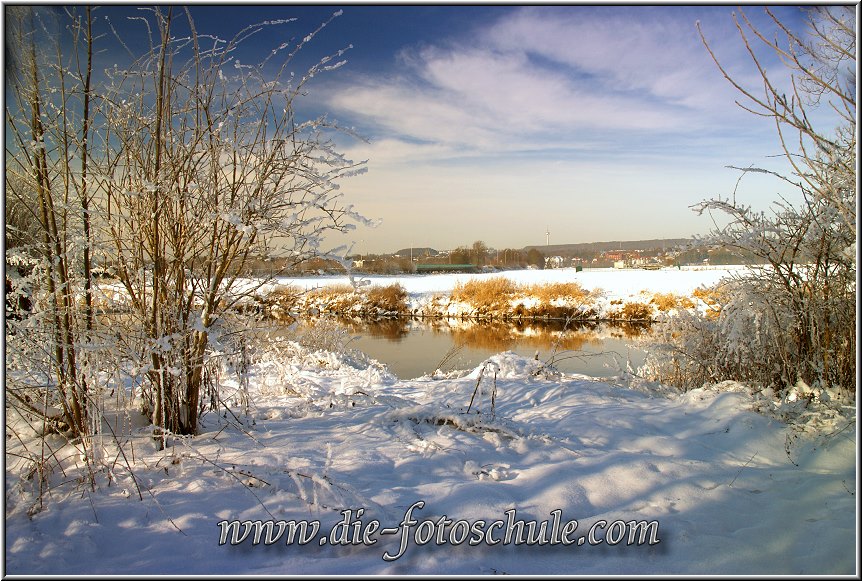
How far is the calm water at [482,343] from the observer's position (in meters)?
12.0

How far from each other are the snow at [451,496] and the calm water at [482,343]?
6.44 m

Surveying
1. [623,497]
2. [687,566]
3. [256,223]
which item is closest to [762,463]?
[623,497]

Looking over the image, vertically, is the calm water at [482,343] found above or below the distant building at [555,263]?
below

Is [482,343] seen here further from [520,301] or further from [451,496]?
[451,496]

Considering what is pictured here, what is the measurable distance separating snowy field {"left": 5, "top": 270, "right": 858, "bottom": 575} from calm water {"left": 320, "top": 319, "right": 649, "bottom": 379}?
6.57 meters

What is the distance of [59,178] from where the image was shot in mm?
3566

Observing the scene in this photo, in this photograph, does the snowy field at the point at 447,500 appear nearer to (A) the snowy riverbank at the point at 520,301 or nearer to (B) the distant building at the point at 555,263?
(A) the snowy riverbank at the point at 520,301

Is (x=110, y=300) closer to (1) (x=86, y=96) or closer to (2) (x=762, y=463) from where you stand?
(1) (x=86, y=96)

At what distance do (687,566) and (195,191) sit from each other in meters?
3.64

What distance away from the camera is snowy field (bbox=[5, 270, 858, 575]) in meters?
2.33

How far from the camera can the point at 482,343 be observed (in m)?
17.6

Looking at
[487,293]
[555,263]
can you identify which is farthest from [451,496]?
[555,263]

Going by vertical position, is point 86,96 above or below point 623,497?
above

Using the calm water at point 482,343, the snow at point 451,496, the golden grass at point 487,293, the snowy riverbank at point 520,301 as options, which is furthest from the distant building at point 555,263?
the snow at point 451,496
